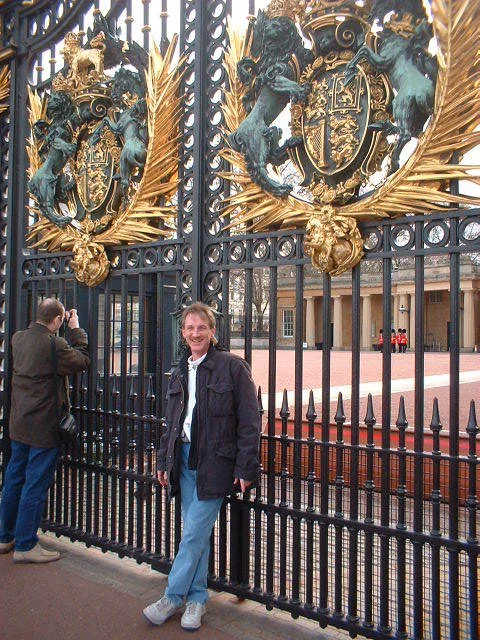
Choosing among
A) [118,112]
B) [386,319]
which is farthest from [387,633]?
[118,112]

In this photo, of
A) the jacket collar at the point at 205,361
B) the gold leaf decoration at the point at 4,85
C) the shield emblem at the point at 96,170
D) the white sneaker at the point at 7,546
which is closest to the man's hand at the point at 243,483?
the jacket collar at the point at 205,361

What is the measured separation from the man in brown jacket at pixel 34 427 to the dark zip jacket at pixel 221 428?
1.39 metres

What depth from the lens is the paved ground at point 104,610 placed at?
11.4ft

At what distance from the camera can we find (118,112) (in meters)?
4.89

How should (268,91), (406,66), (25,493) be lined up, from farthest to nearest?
(25,493), (268,91), (406,66)

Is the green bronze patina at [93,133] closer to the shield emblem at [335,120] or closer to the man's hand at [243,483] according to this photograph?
the shield emblem at [335,120]

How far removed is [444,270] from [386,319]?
72.1 feet

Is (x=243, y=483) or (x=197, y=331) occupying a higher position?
(x=197, y=331)

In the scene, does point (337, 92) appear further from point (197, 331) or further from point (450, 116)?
point (197, 331)

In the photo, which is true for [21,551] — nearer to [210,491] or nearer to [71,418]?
[71,418]

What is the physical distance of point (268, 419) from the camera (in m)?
3.87

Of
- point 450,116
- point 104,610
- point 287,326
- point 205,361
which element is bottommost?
point 104,610

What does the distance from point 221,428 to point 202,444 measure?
16cm

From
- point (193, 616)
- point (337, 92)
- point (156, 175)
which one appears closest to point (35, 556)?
point (193, 616)
